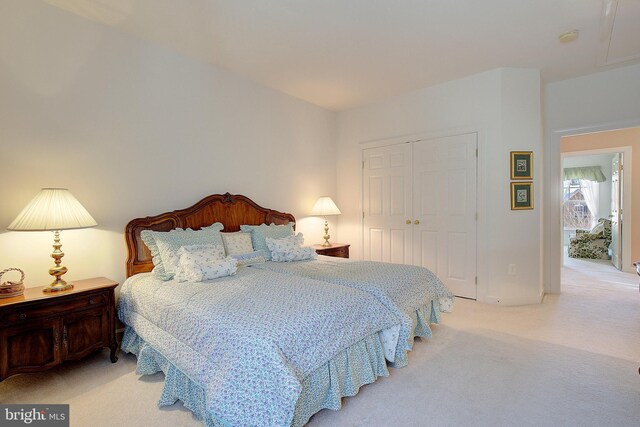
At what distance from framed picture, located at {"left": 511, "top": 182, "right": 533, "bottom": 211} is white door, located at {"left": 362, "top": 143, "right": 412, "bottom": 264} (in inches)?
48.9

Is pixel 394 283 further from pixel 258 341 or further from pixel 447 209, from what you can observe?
pixel 447 209

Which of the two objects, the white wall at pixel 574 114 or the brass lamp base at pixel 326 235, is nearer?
the white wall at pixel 574 114

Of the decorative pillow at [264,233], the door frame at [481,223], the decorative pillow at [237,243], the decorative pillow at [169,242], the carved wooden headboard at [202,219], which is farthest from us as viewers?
the door frame at [481,223]

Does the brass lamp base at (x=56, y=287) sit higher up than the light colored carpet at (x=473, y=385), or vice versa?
the brass lamp base at (x=56, y=287)

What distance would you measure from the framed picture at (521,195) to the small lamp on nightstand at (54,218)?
419 centimetres

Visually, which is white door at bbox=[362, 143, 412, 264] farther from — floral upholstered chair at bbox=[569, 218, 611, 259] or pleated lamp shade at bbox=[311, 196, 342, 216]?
floral upholstered chair at bbox=[569, 218, 611, 259]

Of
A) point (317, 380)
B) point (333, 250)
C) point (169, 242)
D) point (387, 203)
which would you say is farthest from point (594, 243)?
point (169, 242)

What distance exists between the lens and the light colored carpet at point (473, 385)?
1758 mm

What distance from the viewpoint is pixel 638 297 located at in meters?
3.84

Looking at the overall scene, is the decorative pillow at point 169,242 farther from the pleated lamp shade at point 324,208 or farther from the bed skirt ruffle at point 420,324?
the bed skirt ruffle at point 420,324

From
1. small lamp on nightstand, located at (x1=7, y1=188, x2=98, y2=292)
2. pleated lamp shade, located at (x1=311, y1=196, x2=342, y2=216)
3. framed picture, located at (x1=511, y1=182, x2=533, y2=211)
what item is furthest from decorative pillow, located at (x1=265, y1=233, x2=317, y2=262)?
framed picture, located at (x1=511, y1=182, x2=533, y2=211)

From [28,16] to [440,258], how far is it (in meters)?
4.65

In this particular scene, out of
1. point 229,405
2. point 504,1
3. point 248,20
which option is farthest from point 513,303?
point 248,20

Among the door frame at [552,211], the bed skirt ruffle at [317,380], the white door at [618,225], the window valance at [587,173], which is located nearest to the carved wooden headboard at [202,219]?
the bed skirt ruffle at [317,380]
